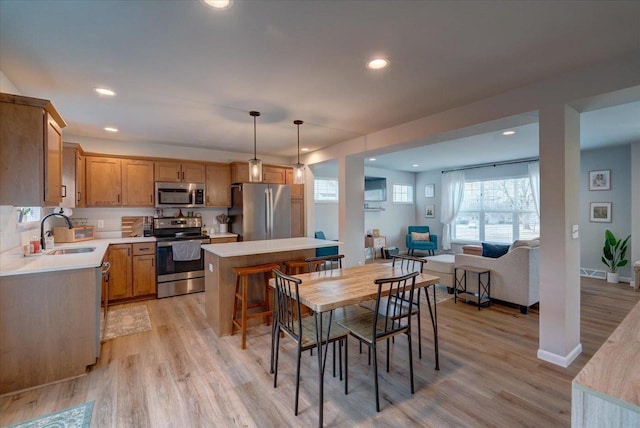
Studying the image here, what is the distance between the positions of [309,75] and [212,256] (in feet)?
7.36

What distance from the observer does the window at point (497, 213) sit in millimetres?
6996

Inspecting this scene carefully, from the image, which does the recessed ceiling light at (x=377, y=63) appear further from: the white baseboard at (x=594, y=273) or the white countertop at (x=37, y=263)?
the white baseboard at (x=594, y=273)

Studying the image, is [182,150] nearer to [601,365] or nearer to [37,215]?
[37,215]

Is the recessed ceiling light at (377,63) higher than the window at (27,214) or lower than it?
higher

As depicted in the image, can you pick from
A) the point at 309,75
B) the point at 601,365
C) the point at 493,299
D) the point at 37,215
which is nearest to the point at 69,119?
the point at 37,215

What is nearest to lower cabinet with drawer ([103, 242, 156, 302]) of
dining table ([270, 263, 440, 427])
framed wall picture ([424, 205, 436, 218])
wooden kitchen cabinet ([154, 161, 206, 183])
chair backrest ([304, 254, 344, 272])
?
wooden kitchen cabinet ([154, 161, 206, 183])

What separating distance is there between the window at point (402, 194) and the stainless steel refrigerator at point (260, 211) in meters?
4.34

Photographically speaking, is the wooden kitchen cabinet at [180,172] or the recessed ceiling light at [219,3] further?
the wooden kitchen cabinet at [180,172]

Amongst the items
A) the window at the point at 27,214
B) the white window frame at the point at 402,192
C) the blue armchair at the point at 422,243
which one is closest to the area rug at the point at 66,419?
the window at the point at 27,214

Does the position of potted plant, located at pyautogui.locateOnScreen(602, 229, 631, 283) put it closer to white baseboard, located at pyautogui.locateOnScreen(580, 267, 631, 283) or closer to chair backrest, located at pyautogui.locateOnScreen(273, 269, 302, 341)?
white baseboard, located at pyautogui.locateOnScreen(580, 267, 631, 283)

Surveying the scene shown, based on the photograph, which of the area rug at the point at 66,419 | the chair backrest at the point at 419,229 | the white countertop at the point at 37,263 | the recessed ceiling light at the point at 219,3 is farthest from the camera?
the chair backrest at the point at 419,229

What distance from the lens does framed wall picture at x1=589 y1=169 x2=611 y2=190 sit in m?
5.81

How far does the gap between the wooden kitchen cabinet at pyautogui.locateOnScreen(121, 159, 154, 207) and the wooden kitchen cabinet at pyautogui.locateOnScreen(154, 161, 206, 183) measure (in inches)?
5.2

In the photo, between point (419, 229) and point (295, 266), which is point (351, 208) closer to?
point (295, 266)
